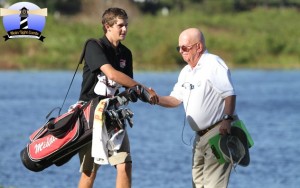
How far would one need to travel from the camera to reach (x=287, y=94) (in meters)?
37.3

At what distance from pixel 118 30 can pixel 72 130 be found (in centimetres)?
88

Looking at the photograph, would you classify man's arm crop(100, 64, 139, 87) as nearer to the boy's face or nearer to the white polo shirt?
the boy's face

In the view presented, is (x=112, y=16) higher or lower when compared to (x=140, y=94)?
higher

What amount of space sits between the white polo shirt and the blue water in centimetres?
136

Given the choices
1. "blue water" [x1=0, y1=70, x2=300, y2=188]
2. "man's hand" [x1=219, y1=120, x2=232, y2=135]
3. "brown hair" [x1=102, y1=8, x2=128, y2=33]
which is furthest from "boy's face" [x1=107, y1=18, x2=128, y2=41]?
"blue water" [x1=0, y1=70, x2=300, y2=188]

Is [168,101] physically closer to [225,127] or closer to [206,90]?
[206,90]

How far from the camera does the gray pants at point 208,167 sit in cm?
873

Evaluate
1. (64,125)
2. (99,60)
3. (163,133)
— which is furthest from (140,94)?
(163,133)

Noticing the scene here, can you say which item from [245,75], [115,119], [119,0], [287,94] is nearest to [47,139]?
[115,119]

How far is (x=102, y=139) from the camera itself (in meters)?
8.56

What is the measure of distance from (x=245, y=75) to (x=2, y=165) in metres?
29.8

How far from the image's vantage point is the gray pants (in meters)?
8.73

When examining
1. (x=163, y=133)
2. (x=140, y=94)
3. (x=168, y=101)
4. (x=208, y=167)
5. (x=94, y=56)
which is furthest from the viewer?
(x=163, y=133)

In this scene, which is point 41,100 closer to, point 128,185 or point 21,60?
point 21,60
